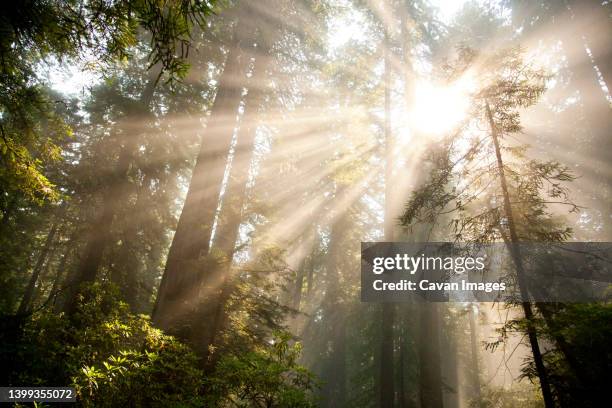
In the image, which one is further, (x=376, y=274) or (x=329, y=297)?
(x=329, y=297)

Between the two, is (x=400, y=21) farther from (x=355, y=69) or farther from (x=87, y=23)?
(x=87, y=23)

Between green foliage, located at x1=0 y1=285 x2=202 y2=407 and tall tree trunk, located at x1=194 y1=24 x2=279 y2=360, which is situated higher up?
tall tree trunk, located at x1=194 y1=24 x2=279 y2=360

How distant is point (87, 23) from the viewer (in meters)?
4.41

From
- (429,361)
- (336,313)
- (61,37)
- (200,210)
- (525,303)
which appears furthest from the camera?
(336,313)

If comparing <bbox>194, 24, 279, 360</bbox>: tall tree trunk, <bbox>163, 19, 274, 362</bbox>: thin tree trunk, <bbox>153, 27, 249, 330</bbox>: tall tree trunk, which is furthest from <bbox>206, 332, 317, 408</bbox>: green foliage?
<bbox>194, 24, 279, 360</bbox>: tall tree trunk

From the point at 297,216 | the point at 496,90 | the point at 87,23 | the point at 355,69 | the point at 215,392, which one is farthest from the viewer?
the point at 297,216

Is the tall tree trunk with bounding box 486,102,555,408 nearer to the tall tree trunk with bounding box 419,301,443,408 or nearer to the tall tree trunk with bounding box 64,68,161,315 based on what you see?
the tall tree trunk with bounding box 419,301,443,408

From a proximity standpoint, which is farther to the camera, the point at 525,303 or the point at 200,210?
the point at 200,210

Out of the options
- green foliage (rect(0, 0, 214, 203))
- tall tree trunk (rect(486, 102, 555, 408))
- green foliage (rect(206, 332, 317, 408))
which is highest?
green foliage (rect(0, 0, 214, 203))

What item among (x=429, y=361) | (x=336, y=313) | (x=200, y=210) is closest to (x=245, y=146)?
(x=200, y=210)

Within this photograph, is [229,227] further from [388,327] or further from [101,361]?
[388,327]

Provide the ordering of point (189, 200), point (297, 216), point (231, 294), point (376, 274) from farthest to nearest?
point (297, 216) → point (376, 274) → point (189, 200) → point (231, 294)

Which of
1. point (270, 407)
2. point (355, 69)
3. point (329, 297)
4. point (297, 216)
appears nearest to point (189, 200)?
point (270, 407)

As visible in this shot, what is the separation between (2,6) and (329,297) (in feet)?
75.1
